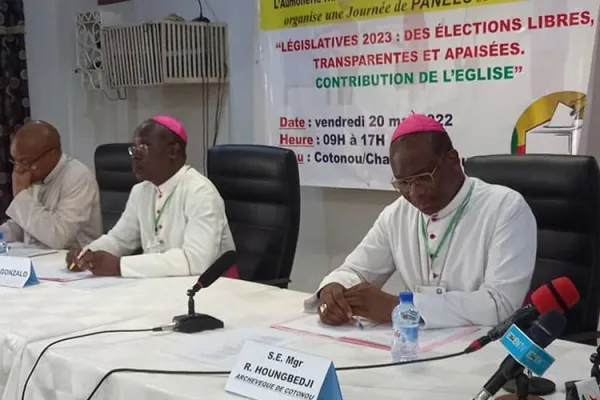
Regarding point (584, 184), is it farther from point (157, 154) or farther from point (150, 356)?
point (157, 154)

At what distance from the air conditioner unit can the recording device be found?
7.11 feet

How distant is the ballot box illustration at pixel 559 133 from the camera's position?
2580mm

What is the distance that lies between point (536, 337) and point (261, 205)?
1.98 m

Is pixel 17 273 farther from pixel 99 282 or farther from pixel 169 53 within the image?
pixel 169 53

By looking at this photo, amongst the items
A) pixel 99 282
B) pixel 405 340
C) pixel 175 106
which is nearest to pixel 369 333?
pixel 405 340

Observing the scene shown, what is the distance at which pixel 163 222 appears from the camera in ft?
8.84

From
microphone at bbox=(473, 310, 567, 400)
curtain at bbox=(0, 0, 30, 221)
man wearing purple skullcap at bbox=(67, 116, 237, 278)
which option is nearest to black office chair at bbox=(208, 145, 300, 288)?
man wearing purple skullcap at bbox=(67, 116, 237, 278)

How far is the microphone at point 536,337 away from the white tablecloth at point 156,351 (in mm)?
273

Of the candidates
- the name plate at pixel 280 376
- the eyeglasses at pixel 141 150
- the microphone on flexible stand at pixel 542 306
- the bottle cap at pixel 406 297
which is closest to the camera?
the microphone on flexible stand at pixel 542 306

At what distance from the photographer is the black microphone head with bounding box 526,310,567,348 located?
3.27ft

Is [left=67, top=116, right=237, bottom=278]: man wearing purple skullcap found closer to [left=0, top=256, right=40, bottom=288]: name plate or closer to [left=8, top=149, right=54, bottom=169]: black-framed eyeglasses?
[left=0, top=256, right=40, bottom=288]: name plate

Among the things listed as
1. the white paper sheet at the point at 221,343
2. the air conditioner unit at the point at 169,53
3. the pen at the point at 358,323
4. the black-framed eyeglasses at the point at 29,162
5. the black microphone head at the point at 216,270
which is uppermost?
the air conditioner unit at the point at 169,53

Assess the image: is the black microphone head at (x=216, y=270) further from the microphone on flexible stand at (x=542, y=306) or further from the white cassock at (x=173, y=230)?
the microphone on flexible stand at (x=542, y=306)

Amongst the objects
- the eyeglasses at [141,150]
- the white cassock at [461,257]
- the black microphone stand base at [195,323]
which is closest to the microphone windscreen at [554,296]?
the white cassock at [461,257]
